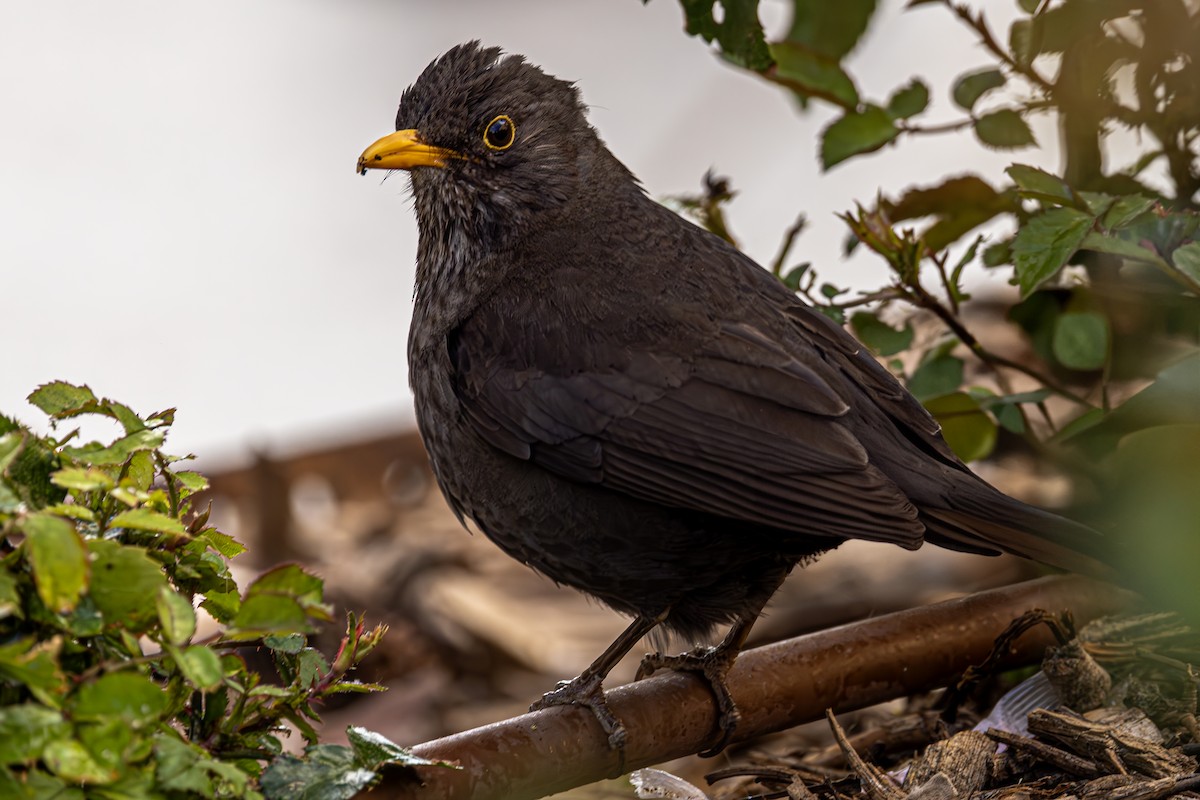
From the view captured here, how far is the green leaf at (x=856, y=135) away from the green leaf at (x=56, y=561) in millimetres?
2527

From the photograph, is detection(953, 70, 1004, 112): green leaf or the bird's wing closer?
the bird's wing

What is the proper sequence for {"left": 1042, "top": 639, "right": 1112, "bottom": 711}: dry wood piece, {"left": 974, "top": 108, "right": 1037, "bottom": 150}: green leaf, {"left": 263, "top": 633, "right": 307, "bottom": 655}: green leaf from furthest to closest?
{"left": 974, "top": 108, "right": 1037, "bottom": 150}: green leaf
{"left": 1042, "top": 639, "right": 1112, "bottom": 711}: dry wood piece
{"left": 263, "top": 633, "right": 307, "bottom": 655}: green leaf

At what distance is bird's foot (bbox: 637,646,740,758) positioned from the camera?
263 centimetres

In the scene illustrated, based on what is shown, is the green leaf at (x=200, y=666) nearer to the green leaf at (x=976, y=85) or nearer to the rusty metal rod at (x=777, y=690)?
the rusty metal rod at (x=777, y=690)

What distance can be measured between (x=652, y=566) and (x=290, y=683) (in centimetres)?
98

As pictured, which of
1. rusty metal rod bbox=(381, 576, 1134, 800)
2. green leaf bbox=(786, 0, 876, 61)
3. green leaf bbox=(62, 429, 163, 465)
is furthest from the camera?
green leaf bbox=(786, 0, 876, 61)

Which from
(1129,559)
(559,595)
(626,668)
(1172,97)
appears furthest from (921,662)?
(559,595)

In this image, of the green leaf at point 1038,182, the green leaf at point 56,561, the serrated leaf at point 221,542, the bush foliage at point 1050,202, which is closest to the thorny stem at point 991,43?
the bush foliage at point 1050,202

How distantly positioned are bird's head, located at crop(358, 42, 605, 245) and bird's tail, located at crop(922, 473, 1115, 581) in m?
1.27

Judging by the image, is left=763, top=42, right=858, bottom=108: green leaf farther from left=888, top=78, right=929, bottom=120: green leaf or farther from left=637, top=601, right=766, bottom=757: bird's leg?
left=637, top=601, right=766, bottom=757: bird's leg

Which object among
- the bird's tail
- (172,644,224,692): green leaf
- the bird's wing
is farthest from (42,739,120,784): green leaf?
the bird's tail

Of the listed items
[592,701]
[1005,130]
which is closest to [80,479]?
[592,701]

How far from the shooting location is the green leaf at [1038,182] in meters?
2.95

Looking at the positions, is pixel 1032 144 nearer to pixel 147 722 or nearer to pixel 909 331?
pixel 909 331
